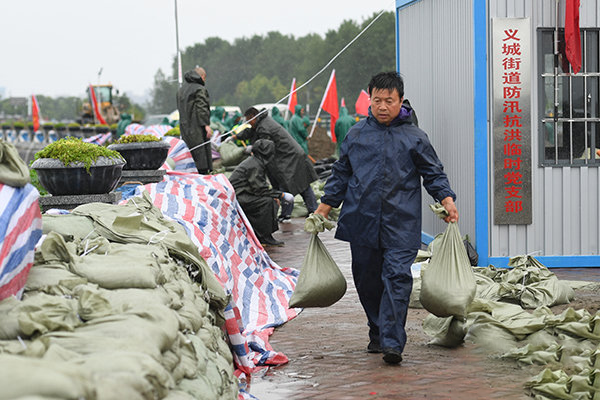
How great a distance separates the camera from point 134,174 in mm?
8969

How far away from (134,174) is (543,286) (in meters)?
3.94

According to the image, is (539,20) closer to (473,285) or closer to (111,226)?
→ (473,285)

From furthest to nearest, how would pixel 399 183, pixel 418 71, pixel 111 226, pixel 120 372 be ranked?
pixel 418 71, pixel 399 183, pixel 111 226, pixel 120 372

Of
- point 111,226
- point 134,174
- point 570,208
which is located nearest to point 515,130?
point 570,208

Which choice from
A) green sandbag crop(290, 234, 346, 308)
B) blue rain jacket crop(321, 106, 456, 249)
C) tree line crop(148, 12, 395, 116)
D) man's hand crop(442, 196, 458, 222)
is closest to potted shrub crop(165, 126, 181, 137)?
green sandbag crop(290, 234, 346, 308)

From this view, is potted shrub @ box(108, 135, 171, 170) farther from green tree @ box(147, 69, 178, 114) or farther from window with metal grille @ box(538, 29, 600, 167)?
green tree @ box(147, 69, 178, 114)

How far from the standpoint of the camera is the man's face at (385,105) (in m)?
5.91

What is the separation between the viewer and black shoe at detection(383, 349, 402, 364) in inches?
221

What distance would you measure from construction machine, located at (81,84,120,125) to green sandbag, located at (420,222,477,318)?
161ft

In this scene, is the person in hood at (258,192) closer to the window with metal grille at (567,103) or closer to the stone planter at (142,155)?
the stone planter at (142,155)

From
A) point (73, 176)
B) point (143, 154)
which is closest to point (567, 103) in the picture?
point (143, 154)

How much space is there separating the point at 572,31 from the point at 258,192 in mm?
4526

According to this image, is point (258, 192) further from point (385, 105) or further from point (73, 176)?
point (385, 105)

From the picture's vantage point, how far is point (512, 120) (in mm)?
9336
